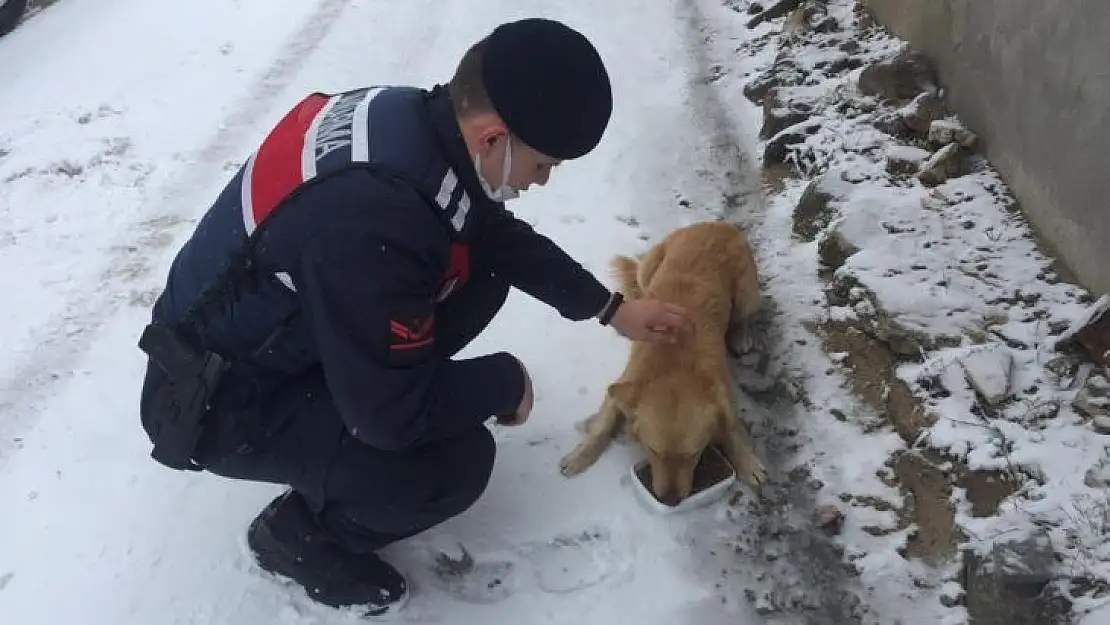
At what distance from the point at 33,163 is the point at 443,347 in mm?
3373

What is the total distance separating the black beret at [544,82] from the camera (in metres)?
2.09

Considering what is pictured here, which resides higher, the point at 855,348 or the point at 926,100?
the point at 926,100

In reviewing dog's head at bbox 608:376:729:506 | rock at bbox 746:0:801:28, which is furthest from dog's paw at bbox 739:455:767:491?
rock at bbox 746:0:801:28

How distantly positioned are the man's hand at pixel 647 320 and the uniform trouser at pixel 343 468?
652 mm

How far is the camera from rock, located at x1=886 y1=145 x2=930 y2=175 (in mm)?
4305

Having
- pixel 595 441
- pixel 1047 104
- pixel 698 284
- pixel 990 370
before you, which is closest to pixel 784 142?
pixel 1047 104

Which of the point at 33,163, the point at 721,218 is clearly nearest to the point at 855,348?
the point at 721,218

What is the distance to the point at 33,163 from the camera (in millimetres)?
5000

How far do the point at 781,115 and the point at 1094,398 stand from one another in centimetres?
248

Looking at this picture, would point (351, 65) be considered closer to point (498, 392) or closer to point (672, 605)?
point (498, 392)

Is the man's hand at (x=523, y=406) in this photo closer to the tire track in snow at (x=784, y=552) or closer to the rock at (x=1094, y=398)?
the tire track in snow at (x=784, y=552)

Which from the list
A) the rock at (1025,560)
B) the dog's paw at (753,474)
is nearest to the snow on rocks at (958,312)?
the rock at (1025,560)

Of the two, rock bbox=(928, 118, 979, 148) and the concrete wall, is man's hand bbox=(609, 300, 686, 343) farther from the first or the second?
rock bbox=(928, 118, 979, 148)

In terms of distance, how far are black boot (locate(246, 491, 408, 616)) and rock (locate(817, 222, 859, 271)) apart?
2339 mm
